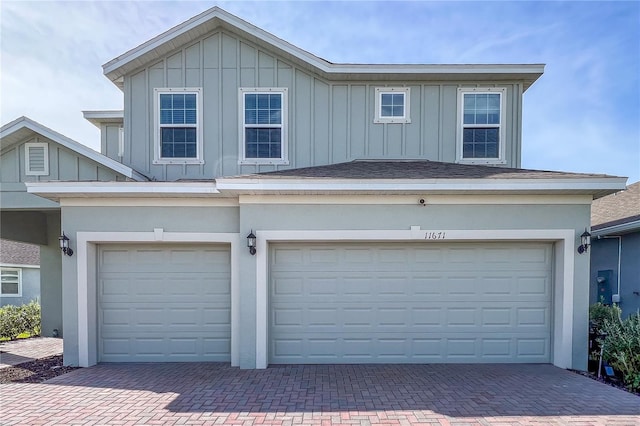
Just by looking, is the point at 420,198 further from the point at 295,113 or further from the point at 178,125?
the point at 178,125

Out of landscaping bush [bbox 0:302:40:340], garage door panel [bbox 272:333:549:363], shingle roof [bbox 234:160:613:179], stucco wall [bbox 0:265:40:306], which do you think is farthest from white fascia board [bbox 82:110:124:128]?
stucco wall [bbox 0:265:40:306]

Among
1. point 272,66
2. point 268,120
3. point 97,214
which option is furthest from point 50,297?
point 272,66

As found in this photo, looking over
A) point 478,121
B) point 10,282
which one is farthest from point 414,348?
point 10,282

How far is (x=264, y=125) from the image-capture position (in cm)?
757

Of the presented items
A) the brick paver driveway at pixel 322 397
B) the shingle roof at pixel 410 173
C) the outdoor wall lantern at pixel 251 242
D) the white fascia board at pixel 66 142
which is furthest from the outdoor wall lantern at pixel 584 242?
the white fascia board at pixel 66 142

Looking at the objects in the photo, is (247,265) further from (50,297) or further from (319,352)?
(50,297)

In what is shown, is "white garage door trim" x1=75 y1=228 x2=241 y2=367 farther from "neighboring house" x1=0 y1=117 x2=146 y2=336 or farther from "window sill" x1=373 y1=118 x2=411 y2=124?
"window sill" x1=373 y1=118 x2=411 y2=124

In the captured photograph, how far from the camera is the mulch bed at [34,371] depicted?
5.65 m

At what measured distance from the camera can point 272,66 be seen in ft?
25.0

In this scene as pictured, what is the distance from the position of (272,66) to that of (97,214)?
477 centimetres

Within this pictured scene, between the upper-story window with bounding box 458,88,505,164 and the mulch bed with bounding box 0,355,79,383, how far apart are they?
9.08 metres

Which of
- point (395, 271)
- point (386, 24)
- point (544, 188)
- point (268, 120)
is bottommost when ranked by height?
point (395, 271)

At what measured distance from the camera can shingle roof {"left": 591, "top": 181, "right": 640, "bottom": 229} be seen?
8391mm

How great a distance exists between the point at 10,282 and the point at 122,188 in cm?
1414
